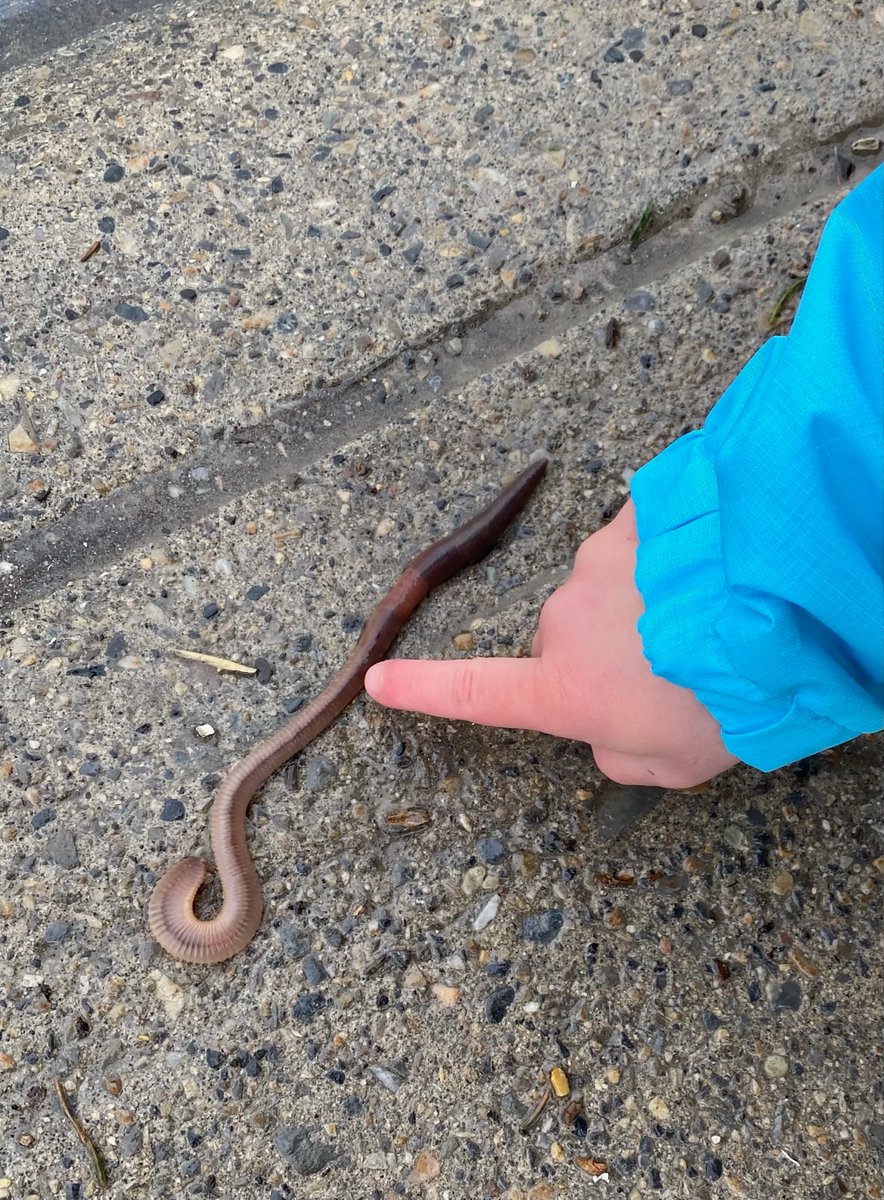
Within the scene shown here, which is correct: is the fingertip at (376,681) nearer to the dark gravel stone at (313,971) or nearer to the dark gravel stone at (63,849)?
the dark gravel stone at (313,971)

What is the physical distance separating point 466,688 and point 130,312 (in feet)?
3.61

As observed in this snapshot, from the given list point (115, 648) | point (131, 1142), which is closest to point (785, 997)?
point (131, 1142)

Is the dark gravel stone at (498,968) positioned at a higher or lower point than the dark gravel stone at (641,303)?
lower

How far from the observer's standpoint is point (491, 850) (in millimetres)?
1761

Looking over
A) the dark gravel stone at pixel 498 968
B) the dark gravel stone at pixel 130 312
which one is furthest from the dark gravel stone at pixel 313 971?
the dark gravel stone at pixel 130 312

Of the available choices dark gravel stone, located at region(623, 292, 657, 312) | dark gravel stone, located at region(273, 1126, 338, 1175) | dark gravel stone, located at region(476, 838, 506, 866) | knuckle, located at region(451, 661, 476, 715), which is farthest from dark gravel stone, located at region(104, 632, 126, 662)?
dark gravel stone, located at region(623, 292, 657, 312)

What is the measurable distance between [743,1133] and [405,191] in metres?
1.98

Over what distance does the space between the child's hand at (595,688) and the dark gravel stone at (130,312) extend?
93cm

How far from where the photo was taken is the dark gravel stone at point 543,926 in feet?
5.59

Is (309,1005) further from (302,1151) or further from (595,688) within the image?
(595,688)

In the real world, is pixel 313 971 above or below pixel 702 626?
below

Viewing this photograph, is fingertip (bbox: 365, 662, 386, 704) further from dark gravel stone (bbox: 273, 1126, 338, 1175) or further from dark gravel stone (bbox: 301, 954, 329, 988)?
dark gravel stone (bbox: 273, 1126, 338, 1175)

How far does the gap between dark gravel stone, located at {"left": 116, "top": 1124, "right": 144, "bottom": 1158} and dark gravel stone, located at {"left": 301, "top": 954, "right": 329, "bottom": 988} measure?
0.36 m

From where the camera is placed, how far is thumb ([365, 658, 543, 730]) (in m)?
1.68
